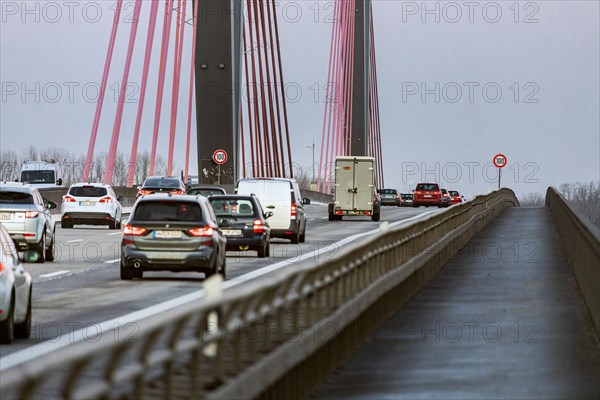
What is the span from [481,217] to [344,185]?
49.7 feet

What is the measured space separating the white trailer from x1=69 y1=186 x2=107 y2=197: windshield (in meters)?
15.9

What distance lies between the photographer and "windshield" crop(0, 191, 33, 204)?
99.0ft

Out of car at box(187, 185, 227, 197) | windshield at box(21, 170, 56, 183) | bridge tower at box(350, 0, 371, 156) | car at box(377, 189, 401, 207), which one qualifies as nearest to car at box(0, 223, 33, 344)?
car at box(187, 185, 227, 197)

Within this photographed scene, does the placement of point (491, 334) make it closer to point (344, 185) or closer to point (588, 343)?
point (588, 343)

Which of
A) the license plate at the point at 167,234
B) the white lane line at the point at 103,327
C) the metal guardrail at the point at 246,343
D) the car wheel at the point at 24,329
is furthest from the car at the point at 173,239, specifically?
the car wheel at the point at 24,329

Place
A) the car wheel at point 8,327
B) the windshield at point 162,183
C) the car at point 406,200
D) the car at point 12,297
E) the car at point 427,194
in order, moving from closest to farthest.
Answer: the car at point 12,297, the car wheel at point 8,327, the windshield at point 162,183, the car at point 427,194, the car at point 406,200

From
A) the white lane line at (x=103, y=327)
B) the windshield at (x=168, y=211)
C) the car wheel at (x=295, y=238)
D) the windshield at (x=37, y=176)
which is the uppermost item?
the windshield at (x=37, y=176)

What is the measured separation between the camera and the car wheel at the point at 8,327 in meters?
14.6

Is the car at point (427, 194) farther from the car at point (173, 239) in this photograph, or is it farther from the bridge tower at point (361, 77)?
the car at point (173, 239)

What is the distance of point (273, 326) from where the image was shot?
1109 cm

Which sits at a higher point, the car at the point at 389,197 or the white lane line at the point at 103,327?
the car at the point at 389,197

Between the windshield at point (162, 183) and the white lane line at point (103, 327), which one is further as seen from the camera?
the windshield at point (162, 183)

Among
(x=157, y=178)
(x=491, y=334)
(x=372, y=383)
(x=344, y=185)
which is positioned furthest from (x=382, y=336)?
(x=344, y=185)

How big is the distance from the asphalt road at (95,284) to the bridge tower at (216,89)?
17093 millimetres
